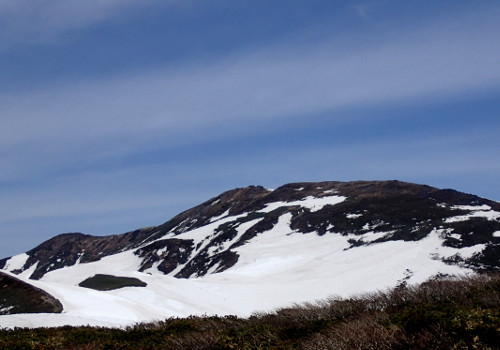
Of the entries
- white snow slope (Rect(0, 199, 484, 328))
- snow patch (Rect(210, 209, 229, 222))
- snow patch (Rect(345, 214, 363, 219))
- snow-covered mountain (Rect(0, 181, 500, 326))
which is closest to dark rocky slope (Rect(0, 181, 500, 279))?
snow patch (Rect(345, 214, 363, 219))

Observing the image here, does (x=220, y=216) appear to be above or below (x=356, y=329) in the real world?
above

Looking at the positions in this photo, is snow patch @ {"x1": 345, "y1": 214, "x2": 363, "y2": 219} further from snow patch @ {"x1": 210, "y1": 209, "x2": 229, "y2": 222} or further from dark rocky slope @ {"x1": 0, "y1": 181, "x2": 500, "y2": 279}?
snow patch @ {"x1": 210, "y1": 209, "x2": 229, "y2": 222}

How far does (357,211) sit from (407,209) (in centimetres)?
827

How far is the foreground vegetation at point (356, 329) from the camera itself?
31.3 feet

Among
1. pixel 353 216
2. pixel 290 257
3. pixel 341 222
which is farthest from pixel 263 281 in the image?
pixel 353 216

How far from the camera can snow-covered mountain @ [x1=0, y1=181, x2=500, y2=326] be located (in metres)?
35.5

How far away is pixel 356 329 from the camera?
424 inches

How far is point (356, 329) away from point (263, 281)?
47.1 metres

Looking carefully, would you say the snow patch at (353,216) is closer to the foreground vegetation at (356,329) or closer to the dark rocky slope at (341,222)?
the dark rocky slope at (341,222)

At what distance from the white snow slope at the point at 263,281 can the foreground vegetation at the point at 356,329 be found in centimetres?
753

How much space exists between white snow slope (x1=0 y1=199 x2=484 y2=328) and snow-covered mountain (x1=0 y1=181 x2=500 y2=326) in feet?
0.37

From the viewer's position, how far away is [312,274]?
5853 cm

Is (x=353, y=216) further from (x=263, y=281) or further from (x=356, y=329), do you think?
(x=356, y=329)

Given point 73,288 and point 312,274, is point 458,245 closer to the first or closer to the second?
point 312,274
